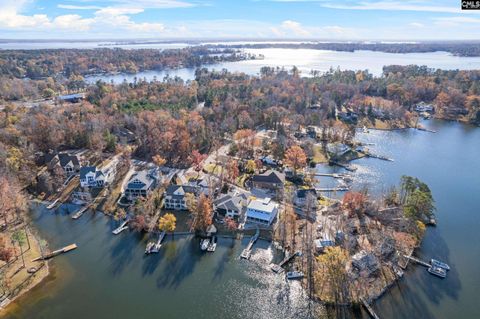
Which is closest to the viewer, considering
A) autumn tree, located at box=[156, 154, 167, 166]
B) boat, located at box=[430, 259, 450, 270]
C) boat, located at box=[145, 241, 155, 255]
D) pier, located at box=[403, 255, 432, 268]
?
boat, located at box=[430, 259, 450, 270]

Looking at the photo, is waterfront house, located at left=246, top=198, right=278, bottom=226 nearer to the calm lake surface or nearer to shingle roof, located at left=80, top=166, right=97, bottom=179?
the calm lake surface

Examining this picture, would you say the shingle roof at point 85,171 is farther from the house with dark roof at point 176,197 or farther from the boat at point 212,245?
the boat at point 212,245

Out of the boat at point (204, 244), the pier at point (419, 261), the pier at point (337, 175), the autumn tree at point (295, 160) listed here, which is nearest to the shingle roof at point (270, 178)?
the autumn tree at point (295, 160)

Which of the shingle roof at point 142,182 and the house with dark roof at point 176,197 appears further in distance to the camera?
the shingle roof at point 142,182

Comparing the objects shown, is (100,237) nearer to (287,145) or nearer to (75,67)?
(287,145)

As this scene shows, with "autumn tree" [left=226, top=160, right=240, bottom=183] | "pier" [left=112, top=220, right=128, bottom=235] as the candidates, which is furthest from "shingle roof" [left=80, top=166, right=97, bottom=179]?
"autumn tree" [left=226, top=160, right=240, bottom=183]

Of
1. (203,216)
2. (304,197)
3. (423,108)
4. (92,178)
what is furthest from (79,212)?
(423,108)

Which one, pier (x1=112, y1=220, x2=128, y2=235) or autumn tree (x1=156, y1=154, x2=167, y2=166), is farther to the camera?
autumn tree (x1=156, y1=154, x2=167, y2=166)
